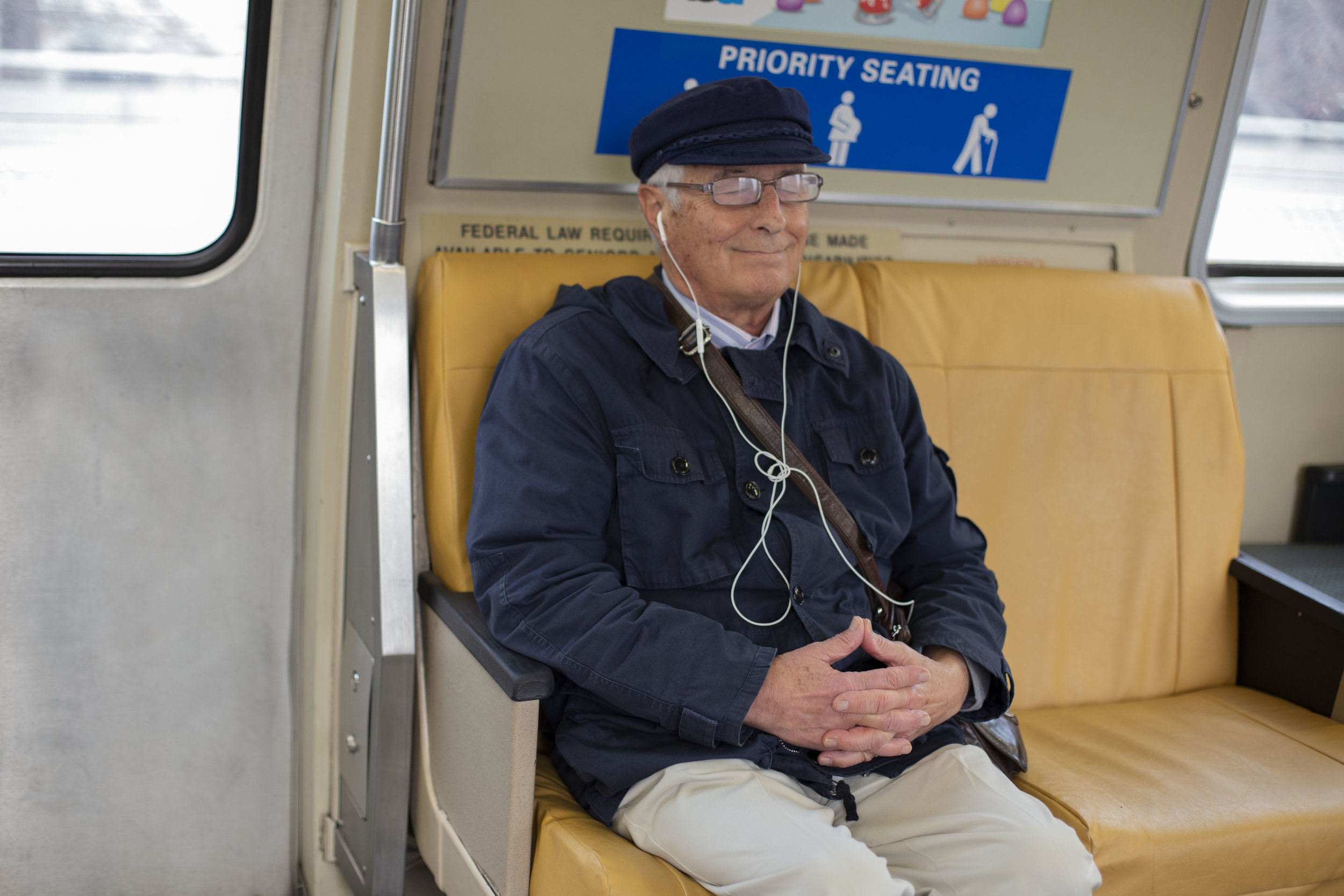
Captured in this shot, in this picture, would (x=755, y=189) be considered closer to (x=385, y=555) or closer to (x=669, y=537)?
(x=669, y=537)

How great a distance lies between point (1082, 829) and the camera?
2.24 meters

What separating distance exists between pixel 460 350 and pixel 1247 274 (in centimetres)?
253

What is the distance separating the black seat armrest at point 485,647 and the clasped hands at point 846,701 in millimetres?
377

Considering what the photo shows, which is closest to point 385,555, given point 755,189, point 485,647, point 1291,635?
point 485,647

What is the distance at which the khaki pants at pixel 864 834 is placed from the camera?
188 centimetres

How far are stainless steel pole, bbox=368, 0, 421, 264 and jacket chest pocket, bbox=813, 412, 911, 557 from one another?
948mm

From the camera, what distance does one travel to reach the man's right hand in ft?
6.62

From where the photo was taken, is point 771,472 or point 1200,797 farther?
point 1200,797

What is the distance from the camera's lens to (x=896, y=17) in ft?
9.07

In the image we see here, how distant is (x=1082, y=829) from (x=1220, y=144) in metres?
2.03

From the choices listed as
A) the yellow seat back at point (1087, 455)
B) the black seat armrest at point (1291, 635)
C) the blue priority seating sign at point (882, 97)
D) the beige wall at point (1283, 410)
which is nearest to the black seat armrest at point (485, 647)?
the blue priority seating sign at point (882, 97)

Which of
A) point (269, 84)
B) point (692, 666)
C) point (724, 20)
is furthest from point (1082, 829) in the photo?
point (269, 84)

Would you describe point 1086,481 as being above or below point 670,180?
below

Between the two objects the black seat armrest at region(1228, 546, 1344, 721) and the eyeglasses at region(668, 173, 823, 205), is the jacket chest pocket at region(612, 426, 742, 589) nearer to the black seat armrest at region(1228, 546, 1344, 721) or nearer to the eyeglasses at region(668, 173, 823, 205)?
the eyeglasses at region(668, 173, 823, 205)
